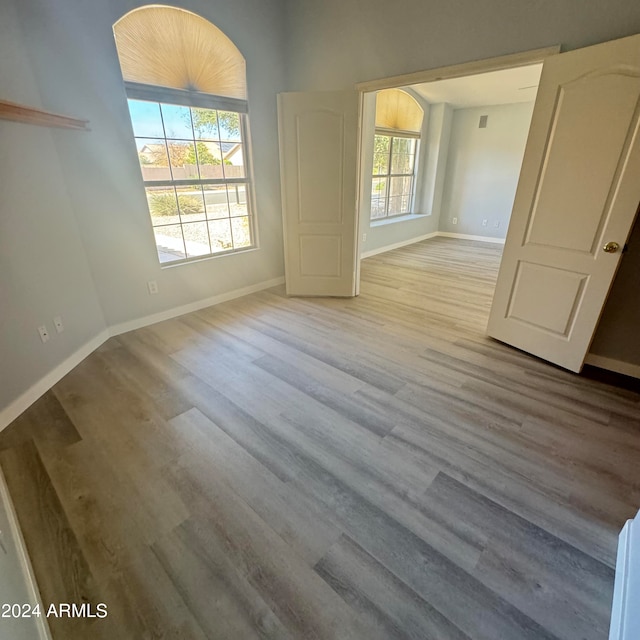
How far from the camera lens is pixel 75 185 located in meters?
2.63

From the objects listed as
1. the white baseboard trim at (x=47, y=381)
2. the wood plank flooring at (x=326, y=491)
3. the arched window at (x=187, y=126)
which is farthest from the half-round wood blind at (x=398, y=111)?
the white baseboard trim at (x=47, y=381)

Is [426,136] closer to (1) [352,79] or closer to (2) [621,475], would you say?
(1) [352,79]

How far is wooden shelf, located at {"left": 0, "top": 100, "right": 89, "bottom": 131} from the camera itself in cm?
198

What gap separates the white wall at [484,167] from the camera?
650 cm

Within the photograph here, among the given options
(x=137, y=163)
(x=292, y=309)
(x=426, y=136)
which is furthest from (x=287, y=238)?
(x=426, y=136)

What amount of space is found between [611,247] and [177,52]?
3.76m

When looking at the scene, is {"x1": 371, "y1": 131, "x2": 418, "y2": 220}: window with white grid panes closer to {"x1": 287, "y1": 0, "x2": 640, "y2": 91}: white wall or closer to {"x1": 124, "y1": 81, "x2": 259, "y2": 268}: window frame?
{"x1": 287, "y1": 0, "x2": 640, "y2": 91}: white wall

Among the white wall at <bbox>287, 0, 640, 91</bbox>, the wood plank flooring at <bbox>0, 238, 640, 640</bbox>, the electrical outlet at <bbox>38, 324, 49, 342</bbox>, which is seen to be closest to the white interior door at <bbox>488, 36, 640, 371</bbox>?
the white wall at <bbox>287, 0, 640, 91</bbox>

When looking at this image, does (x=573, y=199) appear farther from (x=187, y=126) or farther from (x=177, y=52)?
(x=177, y=52)

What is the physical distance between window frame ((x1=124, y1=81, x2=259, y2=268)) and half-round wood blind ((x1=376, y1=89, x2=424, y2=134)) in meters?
2.95

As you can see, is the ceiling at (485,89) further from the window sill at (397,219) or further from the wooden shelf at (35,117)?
the wooden shelf at (35,117)

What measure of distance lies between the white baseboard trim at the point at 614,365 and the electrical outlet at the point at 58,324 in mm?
4047

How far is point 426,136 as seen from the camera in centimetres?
693

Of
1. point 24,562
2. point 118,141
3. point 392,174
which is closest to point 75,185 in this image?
point 118,141
